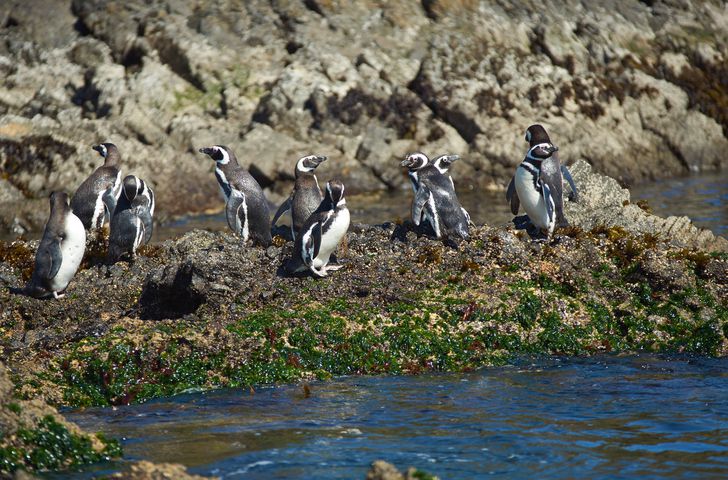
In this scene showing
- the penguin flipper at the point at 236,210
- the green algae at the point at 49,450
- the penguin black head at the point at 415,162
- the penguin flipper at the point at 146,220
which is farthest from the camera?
the penguin flipper at the point at 236,210

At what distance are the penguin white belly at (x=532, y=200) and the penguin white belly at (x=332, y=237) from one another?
2152 millimetres

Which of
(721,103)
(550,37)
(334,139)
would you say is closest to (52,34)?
(334,139)

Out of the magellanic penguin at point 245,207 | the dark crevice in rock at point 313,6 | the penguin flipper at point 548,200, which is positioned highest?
the penguin flipper at point 548,200

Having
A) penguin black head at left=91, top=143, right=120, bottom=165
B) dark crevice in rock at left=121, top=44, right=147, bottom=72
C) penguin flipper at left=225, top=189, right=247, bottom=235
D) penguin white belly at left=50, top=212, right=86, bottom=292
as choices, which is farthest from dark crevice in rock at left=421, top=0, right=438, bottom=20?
penguin white belly at left=50, top=212, right=86, bottom=292

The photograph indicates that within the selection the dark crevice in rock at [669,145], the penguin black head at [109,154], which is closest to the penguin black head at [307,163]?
the penguin black head at [109,154]

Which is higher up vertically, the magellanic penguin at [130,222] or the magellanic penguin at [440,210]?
the magellanic penguin at [440,210]

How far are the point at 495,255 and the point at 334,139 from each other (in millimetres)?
11629

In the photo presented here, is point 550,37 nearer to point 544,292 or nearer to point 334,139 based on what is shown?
point 334,139

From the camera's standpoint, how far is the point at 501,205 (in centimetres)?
2053

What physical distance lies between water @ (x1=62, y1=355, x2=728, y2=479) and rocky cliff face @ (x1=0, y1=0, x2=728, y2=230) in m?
12.0

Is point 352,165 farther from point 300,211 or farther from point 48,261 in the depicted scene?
point 48,261

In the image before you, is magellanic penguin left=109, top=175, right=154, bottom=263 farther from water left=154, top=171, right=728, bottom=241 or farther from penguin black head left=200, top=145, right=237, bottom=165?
water left=154, top=171, right=728, bottom=241

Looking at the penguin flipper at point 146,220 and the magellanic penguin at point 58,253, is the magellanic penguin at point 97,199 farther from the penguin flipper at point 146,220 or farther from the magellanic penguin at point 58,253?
the magellanic penguin at point 58,253

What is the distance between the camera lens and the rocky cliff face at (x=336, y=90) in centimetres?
2167
